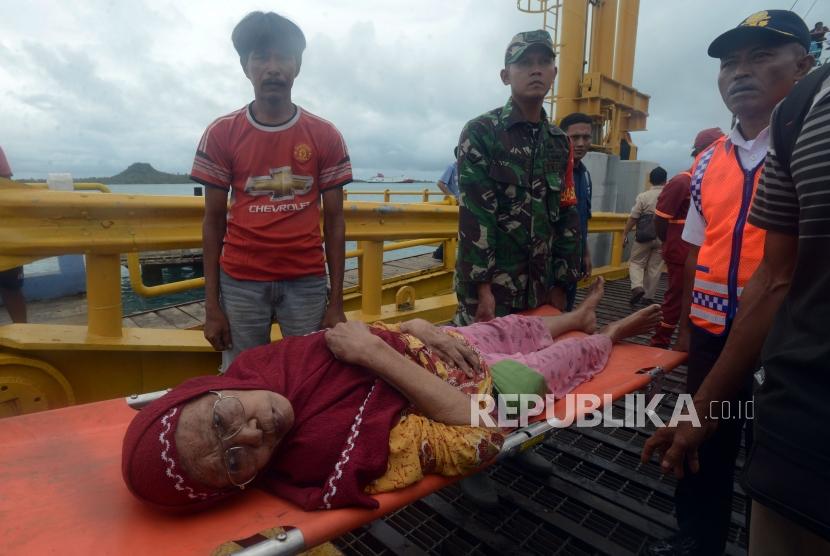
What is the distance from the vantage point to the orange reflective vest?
1485 mm

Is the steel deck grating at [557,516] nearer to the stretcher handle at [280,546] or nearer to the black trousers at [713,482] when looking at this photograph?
the black trousers at [713,482]

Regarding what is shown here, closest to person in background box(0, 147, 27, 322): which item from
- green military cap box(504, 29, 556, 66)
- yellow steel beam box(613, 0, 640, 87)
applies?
green military cap box(504, 29, 556, 66)

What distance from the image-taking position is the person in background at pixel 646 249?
546 cm

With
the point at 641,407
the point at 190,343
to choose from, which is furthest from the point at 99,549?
the point at 641,407

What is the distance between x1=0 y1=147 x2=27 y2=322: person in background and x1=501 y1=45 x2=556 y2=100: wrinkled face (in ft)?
11.3

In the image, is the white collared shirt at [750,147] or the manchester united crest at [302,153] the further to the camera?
the manchester united crest at [302,153]

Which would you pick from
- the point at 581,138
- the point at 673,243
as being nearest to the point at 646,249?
the point at 673,243

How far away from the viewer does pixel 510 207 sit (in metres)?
2.42

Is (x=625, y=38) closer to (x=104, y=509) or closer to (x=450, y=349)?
Answer: (x=450, y=349)

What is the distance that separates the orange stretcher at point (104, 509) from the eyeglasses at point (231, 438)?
116 mm

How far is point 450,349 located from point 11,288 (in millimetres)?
3264

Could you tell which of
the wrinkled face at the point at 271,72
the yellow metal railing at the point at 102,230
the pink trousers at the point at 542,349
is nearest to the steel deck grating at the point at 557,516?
the pink trousers at the point at 542,349

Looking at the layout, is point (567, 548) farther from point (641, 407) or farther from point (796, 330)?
point (796, 330)

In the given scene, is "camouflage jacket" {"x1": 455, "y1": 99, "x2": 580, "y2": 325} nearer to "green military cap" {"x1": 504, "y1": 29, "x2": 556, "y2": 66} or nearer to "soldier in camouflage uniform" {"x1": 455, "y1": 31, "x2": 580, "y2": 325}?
"soldier in camouflage uniform" {"x1": 455, "y1": 31, "x2": 580, "y2": 325}
